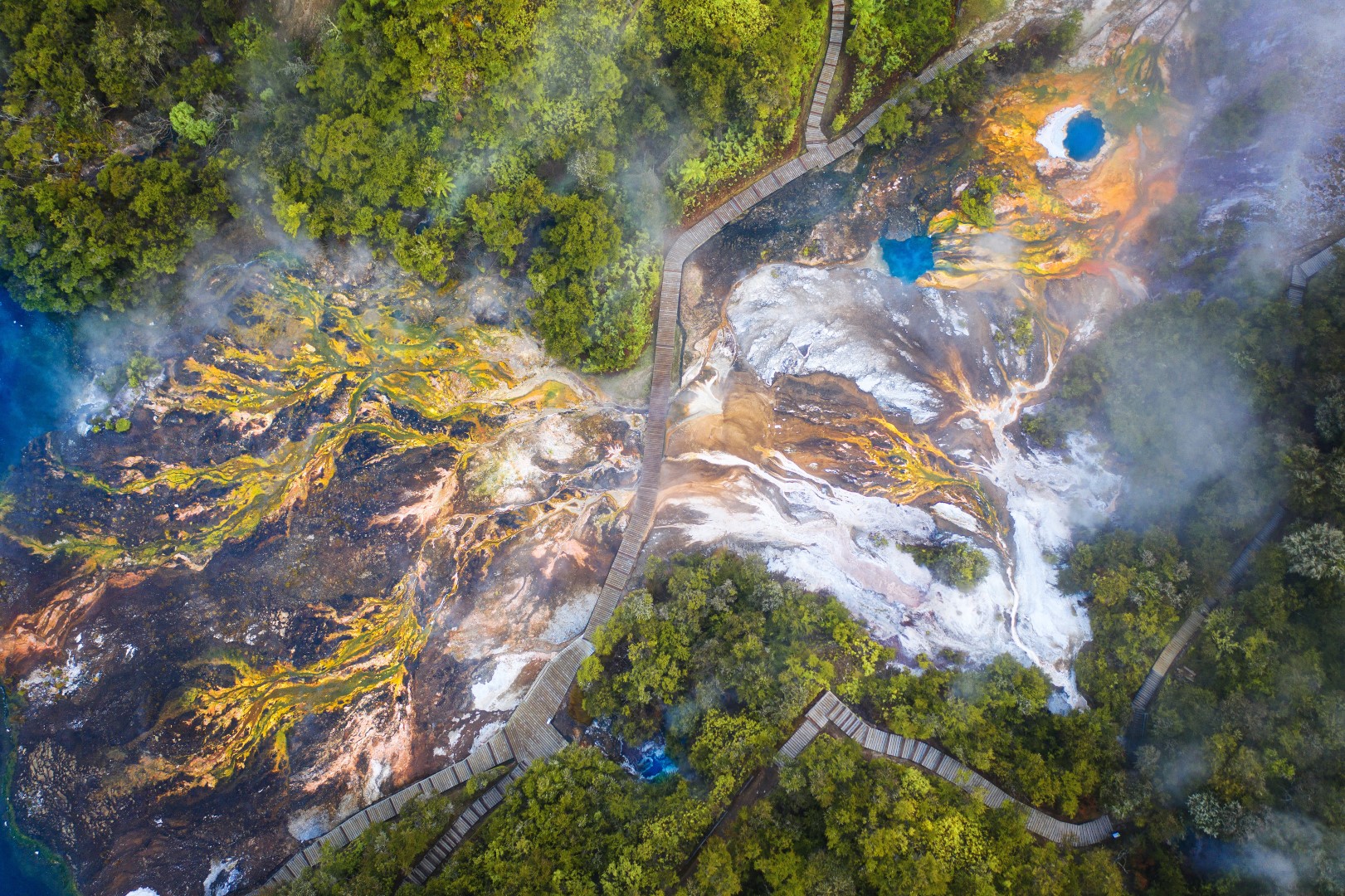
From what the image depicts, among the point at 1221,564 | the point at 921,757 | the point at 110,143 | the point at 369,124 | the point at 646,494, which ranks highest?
the point at 369,124

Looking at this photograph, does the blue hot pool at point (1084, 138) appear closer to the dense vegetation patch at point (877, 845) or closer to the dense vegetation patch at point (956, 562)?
the dense vegetation patch at point (956, 562)

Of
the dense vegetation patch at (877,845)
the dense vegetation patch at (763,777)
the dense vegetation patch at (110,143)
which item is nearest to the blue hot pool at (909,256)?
the dense vegetation patch at (763,777)

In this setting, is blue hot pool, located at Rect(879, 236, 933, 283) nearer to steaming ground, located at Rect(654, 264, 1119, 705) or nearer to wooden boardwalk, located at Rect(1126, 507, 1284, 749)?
steaming ground, located at Rect(654, 264, 1119, 705)

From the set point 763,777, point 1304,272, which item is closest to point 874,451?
point 763,777

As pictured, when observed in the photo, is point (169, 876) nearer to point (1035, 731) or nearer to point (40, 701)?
point (40, 701)

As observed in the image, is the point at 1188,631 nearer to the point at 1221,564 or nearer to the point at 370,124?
→ the point at 1221,564

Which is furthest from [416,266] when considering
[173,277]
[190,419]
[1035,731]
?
[1035,731]
